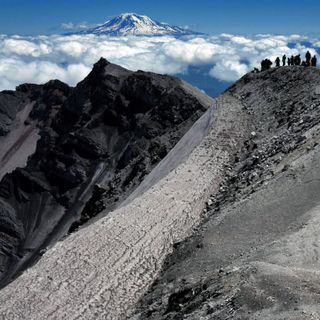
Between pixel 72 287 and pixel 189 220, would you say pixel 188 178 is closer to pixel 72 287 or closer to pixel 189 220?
pixel 189 220

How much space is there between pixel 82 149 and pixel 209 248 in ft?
353

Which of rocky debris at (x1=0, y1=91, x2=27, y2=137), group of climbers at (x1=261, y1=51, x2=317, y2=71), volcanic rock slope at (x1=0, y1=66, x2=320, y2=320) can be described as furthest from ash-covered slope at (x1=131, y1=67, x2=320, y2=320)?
rocky debris at (x1=0, y1=91, x2=27, y2=137)

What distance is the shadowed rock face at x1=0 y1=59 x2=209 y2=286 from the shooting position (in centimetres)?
11294

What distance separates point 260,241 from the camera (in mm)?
24891

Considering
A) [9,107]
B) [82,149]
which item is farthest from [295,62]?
[9,107]

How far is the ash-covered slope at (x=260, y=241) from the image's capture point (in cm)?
1705

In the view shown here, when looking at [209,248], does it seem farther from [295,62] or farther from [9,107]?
[9,107]

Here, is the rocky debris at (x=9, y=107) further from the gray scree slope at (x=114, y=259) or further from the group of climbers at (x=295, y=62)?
the gray scree slope at (x=114, y=259)

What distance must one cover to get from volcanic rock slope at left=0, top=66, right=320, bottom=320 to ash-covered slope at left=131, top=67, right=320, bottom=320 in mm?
60

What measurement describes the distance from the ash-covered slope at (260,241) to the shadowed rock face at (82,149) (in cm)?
6193

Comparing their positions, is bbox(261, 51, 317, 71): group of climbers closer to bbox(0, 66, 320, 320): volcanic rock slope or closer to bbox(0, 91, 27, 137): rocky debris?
bbox(0, 66, 320, 320): volcanic rock slope

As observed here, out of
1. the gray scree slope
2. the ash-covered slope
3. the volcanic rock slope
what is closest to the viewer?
the ash-covered slope

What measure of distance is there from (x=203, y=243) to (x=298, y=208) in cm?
506

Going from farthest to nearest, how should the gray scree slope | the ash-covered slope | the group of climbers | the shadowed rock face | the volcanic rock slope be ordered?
the shadowed rock face, the group of climbers, the gray scree slope, the volcanic rock slope, the ash-covered slope
